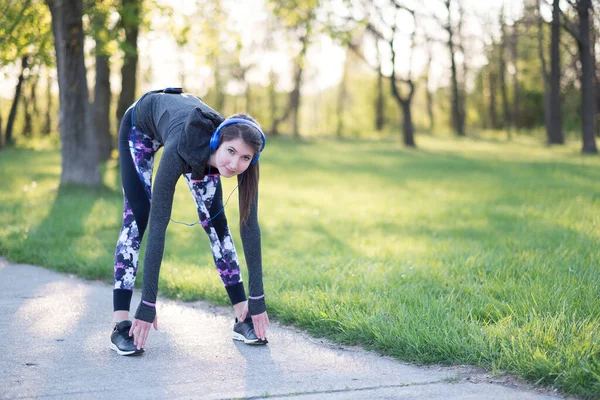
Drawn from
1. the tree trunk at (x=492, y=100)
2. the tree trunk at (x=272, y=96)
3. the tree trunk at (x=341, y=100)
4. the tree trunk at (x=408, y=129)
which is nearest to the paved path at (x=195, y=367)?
the tree trunk at (x=408, y=129)

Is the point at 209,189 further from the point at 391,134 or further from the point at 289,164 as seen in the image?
the point at 391,134

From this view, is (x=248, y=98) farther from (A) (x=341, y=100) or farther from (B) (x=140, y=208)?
(B) (x=140, y=208)

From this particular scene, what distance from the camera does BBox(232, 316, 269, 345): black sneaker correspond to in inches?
172

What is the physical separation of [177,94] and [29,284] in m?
2.75

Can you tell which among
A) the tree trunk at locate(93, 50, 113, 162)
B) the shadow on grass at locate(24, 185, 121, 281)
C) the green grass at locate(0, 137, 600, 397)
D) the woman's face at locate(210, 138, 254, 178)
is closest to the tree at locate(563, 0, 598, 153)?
the green grass at locate(0, 137, 600, 397)

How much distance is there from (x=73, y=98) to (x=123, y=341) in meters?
8.63

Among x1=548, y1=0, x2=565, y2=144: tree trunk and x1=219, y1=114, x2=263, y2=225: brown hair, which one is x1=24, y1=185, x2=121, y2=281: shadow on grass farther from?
x1=548, y1=0, x2=565, y2=144: tree trunk

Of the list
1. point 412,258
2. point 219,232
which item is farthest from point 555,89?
point 219,232

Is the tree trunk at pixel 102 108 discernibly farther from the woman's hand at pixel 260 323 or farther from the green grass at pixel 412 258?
the woman's hand at pixel 260 323

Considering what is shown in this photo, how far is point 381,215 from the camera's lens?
1062 cm

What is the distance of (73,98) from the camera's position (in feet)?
38.8

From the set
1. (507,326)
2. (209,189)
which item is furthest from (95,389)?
(507,326)

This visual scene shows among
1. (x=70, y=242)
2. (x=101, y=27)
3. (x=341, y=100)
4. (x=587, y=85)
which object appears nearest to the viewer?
(x=70, y=242)

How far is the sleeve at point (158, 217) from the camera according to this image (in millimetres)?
3684
